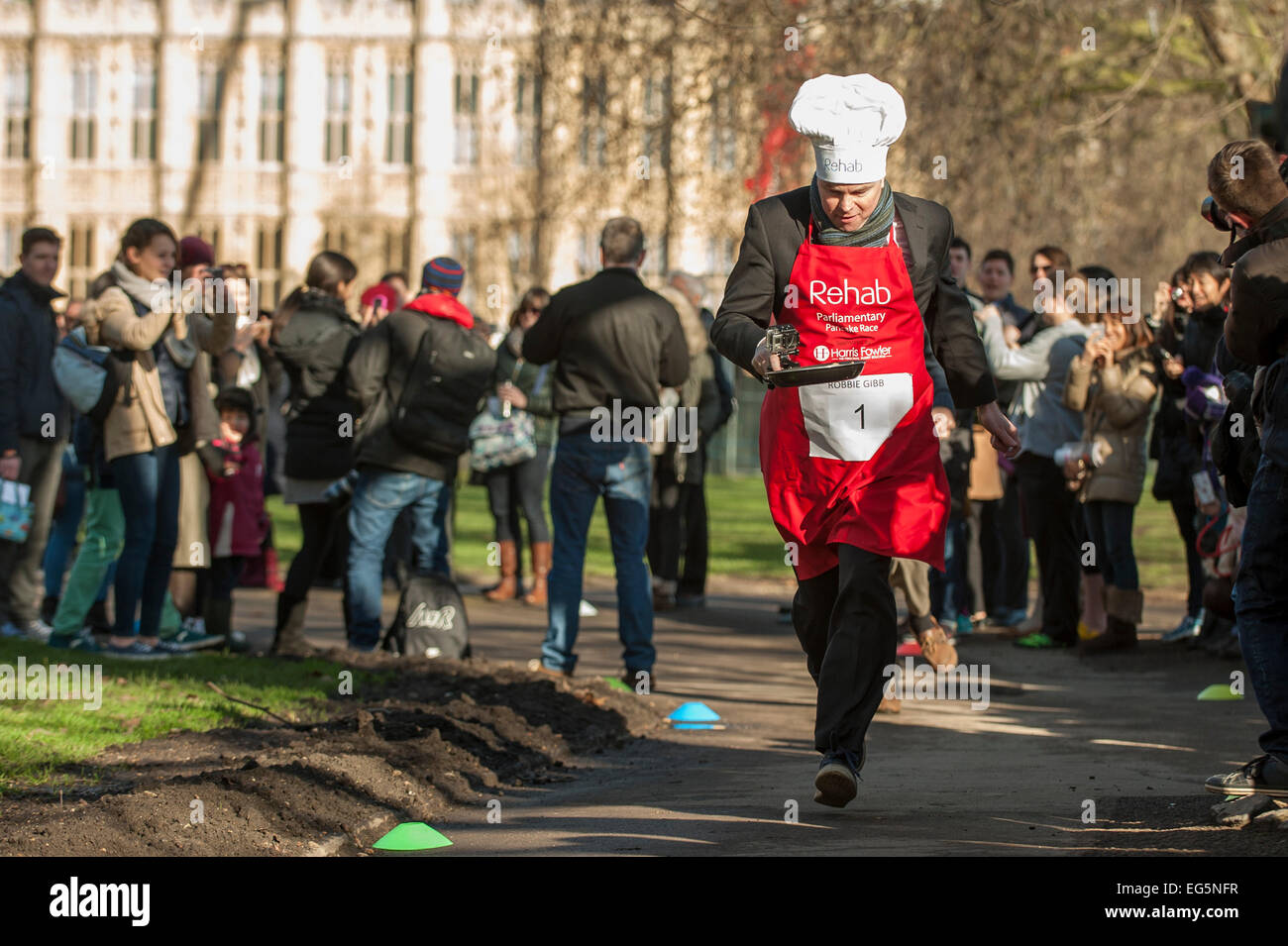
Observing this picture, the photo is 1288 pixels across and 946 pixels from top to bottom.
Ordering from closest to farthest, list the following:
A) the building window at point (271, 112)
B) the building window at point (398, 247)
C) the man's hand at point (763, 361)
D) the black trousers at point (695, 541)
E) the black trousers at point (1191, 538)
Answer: the man's hand at point (763, 361), the black trousers at point (1191, 538), the black trousers at point (695, 541), the building window at point (398, 247), the building window at point (271, 112)

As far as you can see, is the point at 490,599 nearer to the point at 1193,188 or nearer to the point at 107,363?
the point at 107,363

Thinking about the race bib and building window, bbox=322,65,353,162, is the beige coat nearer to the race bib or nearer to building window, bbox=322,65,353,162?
the race bib

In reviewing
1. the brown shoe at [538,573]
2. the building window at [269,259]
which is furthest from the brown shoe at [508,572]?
the building window at [269,259]

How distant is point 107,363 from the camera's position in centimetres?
966

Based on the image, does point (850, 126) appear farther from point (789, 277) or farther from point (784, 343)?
point (784, 343)

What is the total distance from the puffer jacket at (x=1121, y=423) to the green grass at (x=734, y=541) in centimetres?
256

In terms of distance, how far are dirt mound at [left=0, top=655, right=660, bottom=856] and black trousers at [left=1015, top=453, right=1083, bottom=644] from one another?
342 cm

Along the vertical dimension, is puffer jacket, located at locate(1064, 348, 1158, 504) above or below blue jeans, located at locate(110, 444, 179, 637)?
above

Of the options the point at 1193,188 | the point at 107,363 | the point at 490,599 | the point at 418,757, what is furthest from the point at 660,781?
the point at 1193,188

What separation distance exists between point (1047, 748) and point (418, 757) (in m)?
2.58

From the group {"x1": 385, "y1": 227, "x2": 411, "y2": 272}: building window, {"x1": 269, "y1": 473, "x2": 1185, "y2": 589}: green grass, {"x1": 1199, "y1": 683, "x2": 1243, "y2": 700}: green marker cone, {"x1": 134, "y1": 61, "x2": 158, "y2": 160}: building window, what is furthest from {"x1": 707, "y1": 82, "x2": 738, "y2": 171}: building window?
{"x1": 134, "y1": 61, "x2": 158, "y2": 160}: building window

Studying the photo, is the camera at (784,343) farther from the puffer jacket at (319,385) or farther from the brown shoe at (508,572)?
the brown shoe at (508,572)

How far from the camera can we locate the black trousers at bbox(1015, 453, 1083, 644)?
1130 centimetres

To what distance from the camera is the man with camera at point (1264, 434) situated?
5.68 m
